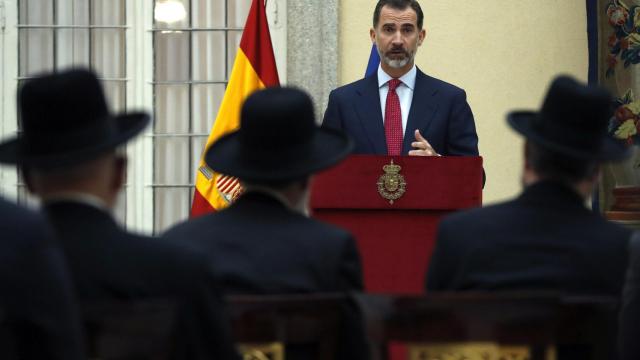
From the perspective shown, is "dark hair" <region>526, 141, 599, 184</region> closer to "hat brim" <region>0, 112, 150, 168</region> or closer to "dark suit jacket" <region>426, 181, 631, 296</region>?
"dark suit jacket" <region>426, 181, 631, 296</region>

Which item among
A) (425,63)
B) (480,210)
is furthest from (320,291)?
(425,63)

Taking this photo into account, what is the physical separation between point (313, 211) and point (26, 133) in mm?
2568

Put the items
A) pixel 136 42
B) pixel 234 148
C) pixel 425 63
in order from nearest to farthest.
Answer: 1. pixel 234 148
2. pixel 425 63
3. pixel 136 42

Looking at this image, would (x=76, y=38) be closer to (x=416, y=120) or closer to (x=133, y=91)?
(x=133, y=91)

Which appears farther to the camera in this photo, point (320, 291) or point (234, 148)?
point (234, 148)

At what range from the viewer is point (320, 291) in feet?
11.6

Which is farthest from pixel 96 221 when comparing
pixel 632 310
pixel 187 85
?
pixel 187 85

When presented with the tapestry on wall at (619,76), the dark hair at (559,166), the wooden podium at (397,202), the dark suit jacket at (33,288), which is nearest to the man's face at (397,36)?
the wooden podium at (397,202)

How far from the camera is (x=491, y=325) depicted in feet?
10.8

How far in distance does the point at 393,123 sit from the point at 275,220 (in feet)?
10.3

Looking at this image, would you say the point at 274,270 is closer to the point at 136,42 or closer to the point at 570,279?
the point at 570,279

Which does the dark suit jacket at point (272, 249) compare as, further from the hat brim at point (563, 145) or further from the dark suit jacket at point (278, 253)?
the hat brim at point (563, 145)

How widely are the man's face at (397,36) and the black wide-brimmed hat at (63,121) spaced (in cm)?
369

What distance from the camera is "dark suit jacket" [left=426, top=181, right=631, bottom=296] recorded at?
355 centimetres
